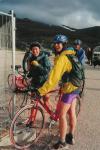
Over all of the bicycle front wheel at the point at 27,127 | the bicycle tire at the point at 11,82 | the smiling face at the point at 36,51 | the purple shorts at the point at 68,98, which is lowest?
the bicycle front wheel at the point at 27,127

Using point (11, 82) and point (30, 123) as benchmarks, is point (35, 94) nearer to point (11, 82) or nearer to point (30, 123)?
point (30, 123)

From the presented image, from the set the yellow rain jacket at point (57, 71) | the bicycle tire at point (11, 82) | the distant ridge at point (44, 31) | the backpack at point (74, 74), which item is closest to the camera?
the yellow rain jacket at point (57, 71)

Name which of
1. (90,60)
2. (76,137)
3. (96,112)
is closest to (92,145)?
(76,137)

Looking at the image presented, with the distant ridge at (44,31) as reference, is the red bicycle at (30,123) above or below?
below

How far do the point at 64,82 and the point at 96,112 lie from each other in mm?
3859

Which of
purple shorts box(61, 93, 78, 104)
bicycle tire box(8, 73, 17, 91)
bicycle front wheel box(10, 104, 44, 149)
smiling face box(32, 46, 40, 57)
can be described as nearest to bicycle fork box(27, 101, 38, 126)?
bicycle front wheel box(10, 104, 44, 149)

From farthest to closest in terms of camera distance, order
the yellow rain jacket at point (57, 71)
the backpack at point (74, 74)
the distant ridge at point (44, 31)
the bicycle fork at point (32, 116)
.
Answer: the distant ridge at point (44, 31)
the bicycle fork at point (32, 116)
the backpack at point (74, 74)
the yellow rain jacket at point (57, 71)

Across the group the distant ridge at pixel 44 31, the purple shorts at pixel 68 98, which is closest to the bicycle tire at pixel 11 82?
the purple shorts at pixel 68 98

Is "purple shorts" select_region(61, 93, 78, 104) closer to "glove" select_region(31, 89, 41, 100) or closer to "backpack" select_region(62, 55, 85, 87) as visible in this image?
"backpack" select_region(62, 55, 85, 87)

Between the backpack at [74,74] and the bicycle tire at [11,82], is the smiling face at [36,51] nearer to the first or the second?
the bicycle tire at [11,82]

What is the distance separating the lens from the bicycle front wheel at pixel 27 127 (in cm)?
745

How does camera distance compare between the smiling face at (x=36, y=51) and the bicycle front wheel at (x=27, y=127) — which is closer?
the bicycle front wheel at (x=27, y=127)

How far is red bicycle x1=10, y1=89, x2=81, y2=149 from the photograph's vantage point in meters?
7.51

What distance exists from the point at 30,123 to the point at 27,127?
0.09 m
